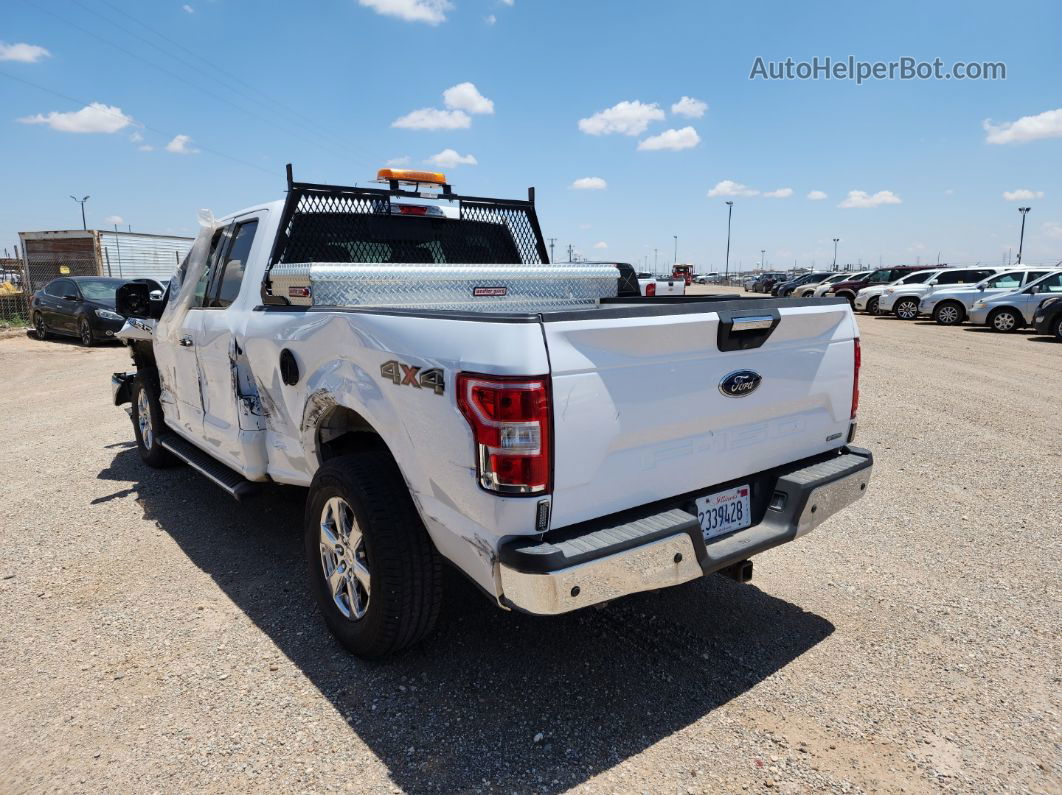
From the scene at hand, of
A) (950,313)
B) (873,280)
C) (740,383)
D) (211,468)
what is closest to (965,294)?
(950,313)

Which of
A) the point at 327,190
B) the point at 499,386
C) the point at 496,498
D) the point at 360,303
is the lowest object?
the point at 496,498

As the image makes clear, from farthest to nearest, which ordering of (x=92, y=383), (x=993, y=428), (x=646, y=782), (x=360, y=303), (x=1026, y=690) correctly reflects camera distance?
(x=92, y=383) < (x=993, y=428) < (x=360, y=303) < (x=1026, y=690) < (x=646, y=782)

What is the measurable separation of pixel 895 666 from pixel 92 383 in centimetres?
1208

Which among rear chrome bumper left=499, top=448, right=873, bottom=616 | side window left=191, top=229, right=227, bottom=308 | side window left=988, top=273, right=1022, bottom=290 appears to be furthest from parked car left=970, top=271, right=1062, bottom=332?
side window left=191, top=229, right=227, bottom=308

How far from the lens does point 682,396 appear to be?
2.67 m

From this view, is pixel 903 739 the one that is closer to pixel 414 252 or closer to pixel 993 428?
pixel 414 252

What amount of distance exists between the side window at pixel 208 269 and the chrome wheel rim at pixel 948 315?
22511 mm

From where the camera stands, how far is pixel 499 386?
226 centimetres

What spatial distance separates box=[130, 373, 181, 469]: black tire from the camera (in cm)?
586

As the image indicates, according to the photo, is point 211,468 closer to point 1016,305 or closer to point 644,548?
point 644,548

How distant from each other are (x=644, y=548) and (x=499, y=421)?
70cm

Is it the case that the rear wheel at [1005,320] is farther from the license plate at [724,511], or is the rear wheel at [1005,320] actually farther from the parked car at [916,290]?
the license plate at [724,511]

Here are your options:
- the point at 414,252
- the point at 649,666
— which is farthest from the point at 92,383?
the point at 649,666

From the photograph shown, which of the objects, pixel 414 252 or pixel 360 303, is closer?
pixel 360 303
